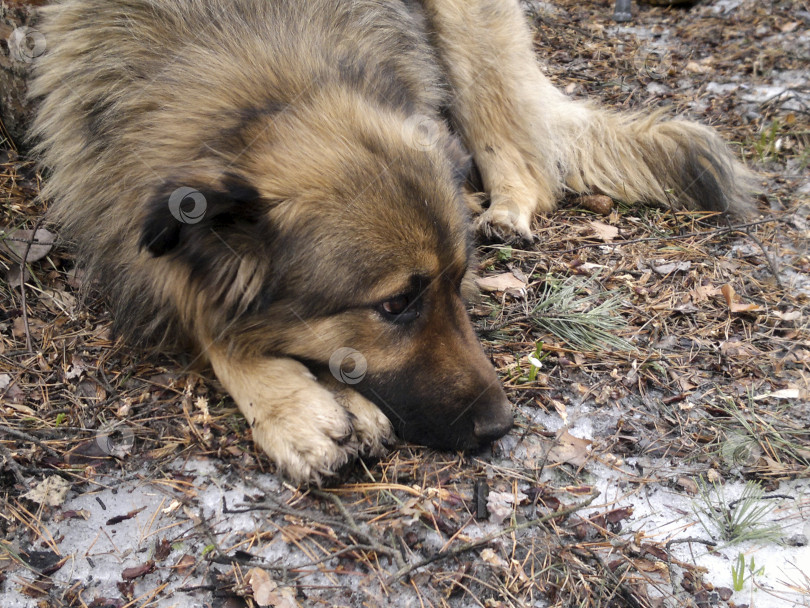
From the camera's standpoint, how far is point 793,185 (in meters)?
4.54

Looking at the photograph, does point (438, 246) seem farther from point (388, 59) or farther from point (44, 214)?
point (44, 214)

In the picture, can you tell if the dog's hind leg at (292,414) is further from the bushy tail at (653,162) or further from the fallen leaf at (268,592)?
the bushy tail at (653,162)

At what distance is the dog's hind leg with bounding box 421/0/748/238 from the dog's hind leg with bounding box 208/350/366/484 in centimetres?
203

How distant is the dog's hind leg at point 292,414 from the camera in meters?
2.35

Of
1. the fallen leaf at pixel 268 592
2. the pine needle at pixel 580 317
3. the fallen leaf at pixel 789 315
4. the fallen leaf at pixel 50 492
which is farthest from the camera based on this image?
the fallen leaf at pixel 789 315

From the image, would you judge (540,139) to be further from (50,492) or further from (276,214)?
(50,492)

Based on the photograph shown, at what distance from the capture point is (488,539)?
2.16 m

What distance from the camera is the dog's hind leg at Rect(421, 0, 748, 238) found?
4156 millimetres

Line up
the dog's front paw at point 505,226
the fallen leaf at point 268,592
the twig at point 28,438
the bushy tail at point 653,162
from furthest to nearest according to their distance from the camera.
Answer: the bushy tail at point 653,162, the dog's front paw at point 505,226, the twig at point 28,438, the fallen leaf at point 268,592

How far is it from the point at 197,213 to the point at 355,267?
58 centimetres

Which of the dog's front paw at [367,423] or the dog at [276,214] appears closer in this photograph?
the dog at [276,214]

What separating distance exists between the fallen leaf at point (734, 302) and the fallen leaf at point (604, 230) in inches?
28.7

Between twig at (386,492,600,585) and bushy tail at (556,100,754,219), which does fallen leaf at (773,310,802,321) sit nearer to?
bushy tail at (556,100,754,219)

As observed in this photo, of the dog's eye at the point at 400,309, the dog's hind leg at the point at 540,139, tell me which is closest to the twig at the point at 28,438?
the dog's eye at the point at 400,309
